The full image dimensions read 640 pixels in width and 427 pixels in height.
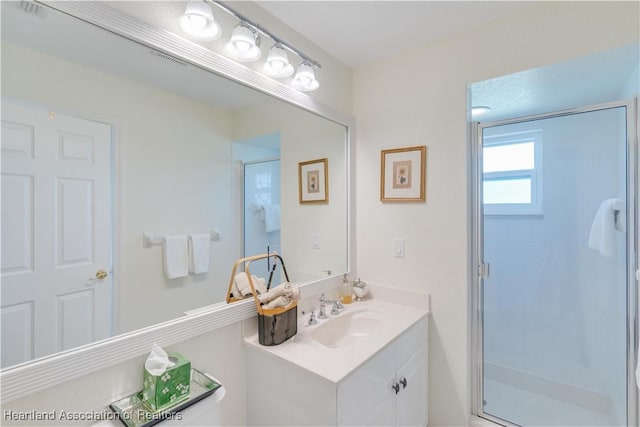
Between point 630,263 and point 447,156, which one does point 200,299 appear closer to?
point 447,156

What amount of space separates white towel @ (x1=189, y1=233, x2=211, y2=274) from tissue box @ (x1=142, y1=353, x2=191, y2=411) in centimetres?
37

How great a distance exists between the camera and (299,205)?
1.73 m

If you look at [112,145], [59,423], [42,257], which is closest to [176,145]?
[112,145]

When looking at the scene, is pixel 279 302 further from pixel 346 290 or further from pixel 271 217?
pixel 346 290

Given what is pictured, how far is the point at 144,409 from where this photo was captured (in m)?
0.91

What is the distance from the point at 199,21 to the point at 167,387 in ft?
4.14

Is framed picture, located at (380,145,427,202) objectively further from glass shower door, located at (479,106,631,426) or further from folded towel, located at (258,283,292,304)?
folded towel, located at (258,283,292,304)

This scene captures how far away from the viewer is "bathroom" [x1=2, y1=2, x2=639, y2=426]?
106 centimetres

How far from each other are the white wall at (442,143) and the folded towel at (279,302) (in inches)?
32.0

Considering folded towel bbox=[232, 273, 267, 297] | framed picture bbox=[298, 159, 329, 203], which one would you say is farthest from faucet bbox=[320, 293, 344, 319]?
framed picture bbox=[298, 159, 329, 203]

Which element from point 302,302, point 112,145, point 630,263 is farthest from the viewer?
point 302,302

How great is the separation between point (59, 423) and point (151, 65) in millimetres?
1166

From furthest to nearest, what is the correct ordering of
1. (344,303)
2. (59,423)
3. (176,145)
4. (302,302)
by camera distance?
(344,303), (302,302), (176,145), (59,423)

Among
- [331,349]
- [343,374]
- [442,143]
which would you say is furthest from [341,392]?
[442,143]
